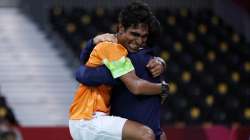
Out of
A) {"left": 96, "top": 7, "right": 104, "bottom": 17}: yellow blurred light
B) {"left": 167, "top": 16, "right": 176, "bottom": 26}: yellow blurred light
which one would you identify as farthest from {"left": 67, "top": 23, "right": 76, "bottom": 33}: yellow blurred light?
{"left": 167, "top": 16, "right": 176, "bottom": 26}: yellow blurred light

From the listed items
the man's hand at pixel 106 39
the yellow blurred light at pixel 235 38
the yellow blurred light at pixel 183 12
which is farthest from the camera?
the yellow blurred light at pixel 183 12

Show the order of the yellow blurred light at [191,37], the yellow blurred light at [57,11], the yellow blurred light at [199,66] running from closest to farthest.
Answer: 1. the yellow blurred light at [199,66]
2. the yellow blurred light at [191,37]
3. the yellow blurred light at [57,11]

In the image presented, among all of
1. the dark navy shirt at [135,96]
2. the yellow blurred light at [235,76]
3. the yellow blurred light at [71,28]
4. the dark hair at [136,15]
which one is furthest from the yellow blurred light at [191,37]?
the dark hair at [136,15]

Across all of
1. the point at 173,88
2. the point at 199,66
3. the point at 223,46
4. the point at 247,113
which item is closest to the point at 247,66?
the point at 223,46

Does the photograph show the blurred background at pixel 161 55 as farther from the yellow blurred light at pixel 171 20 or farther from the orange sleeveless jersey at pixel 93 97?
the orange sleeveless jersey at pixel 93 97

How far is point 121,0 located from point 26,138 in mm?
6815

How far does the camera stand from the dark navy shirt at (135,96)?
3.78 meters

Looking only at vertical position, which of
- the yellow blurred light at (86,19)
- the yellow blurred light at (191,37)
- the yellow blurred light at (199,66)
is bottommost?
the yellow blurred light at (199,66)

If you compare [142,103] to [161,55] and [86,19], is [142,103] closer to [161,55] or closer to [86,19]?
[161,55]

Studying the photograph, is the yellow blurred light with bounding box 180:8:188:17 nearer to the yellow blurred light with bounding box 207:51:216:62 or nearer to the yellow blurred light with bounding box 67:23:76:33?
the yellow blurred light with bounding box 207:51:216:62

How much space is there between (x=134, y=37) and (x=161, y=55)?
682cm

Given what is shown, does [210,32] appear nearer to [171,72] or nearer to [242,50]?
[242,50]

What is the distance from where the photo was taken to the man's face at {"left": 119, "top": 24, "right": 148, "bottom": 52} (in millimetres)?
3719

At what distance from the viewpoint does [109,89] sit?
12.7 feet
